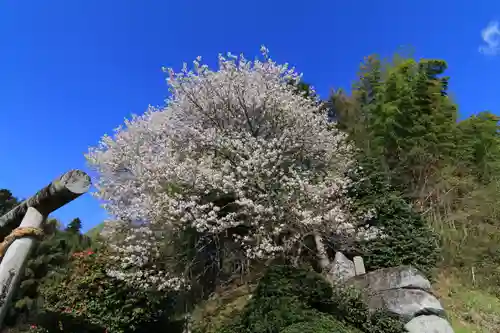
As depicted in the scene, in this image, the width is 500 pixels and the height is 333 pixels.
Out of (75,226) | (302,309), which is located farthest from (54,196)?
(75,226)

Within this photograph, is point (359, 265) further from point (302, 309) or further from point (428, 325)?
point (302, 309)

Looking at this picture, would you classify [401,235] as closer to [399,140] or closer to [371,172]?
[371,172]

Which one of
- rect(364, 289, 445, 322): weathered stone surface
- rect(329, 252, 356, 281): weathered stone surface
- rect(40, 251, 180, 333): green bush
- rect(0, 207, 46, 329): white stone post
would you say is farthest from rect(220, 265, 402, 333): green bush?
rect(40, 251, 180, 333): green bush

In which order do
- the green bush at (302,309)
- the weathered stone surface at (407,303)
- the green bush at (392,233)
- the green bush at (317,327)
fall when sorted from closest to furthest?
the green bush at (317,327) → the green bush at (302,309) → the weathered stone surface at (407,303) → the green bush at (392,233)

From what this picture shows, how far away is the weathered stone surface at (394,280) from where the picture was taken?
21.8ft

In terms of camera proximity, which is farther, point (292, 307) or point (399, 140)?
point (399, 140)

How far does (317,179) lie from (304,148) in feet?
3.51

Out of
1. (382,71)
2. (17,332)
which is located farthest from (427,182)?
(17,332)

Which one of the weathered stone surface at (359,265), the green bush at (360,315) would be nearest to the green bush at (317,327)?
the green bush at (360,315)

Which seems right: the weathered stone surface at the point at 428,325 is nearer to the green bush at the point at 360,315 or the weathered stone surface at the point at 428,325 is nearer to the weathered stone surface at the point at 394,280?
the green bush at the point at 360,315

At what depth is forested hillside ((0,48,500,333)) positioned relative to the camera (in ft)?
26.2

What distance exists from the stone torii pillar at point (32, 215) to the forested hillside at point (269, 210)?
4411 mm

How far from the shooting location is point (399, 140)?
32.5 ft

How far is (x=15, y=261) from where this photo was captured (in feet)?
10.0
